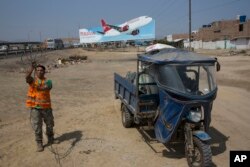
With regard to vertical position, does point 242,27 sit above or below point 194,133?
above

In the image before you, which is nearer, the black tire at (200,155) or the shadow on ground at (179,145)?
the black tire at (200,155)

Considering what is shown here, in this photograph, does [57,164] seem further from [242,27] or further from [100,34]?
[242,27]

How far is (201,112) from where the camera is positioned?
21.2 ft

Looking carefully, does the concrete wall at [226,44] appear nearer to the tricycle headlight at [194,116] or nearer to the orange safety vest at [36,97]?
the tricycle headlight at [194,116]

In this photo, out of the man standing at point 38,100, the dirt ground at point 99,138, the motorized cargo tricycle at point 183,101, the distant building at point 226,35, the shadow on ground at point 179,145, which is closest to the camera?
the motorized cargo tricycle at point 183,101

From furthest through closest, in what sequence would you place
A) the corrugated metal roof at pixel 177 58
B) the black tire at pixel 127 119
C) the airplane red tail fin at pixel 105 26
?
the airplane red tail fin at pixel 105 26 < the black tire at pixel 127 119 < the corrugated metal roof at pixel 177 58

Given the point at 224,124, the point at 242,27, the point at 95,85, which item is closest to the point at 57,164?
the point at 224,124

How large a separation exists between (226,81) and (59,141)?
43.7 feet

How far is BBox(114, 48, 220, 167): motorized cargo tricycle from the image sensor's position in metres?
6.25

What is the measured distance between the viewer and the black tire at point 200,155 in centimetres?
595

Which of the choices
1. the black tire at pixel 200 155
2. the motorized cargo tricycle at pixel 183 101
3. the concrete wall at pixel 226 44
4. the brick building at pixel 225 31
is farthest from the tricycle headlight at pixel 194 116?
the brick building at pixel 225 31

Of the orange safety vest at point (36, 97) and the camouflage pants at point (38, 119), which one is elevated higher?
the orange safety vest at point (36, 97)

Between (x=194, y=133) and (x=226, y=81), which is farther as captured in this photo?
(x=226, y=81)

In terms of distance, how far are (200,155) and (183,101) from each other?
1.06 meters
